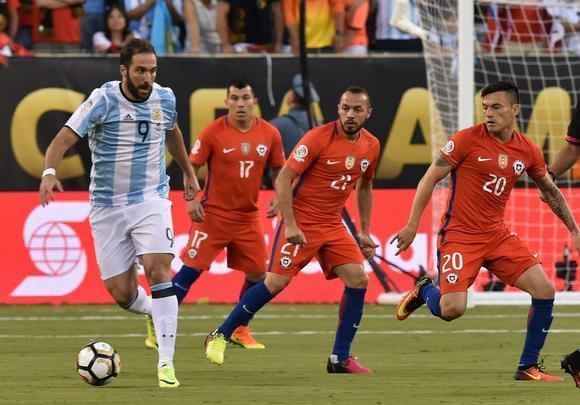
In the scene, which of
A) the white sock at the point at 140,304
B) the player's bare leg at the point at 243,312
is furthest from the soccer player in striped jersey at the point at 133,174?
the player's bare leg at the point at 243,312

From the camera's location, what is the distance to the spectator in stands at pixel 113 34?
19.0 meters

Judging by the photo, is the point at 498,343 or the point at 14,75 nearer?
the point at 498,343

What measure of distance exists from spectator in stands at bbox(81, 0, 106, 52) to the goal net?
12.5ft

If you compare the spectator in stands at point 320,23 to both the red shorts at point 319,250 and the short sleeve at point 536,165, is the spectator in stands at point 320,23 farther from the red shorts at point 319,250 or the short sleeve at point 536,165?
the short sleeve at point 536,165

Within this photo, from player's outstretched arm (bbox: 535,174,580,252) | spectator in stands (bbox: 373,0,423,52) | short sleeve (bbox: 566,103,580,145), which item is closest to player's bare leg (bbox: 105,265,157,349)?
player's outstretched arm (bbox: 535,174,580,252)

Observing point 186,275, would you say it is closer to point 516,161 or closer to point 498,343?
point 498,343

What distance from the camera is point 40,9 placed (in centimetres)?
1925

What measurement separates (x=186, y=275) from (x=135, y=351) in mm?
1130

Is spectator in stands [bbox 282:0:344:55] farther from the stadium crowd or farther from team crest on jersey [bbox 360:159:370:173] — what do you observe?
team crest on jersey [bbox 360:159:370:173]

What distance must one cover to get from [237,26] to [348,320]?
9139 millimetres

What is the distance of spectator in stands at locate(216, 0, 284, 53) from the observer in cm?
1947

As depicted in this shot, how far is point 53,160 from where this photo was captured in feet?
32.4

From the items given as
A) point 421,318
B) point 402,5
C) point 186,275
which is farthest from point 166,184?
point 402,5

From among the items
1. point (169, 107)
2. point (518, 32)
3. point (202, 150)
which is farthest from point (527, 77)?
point (169, 107)
